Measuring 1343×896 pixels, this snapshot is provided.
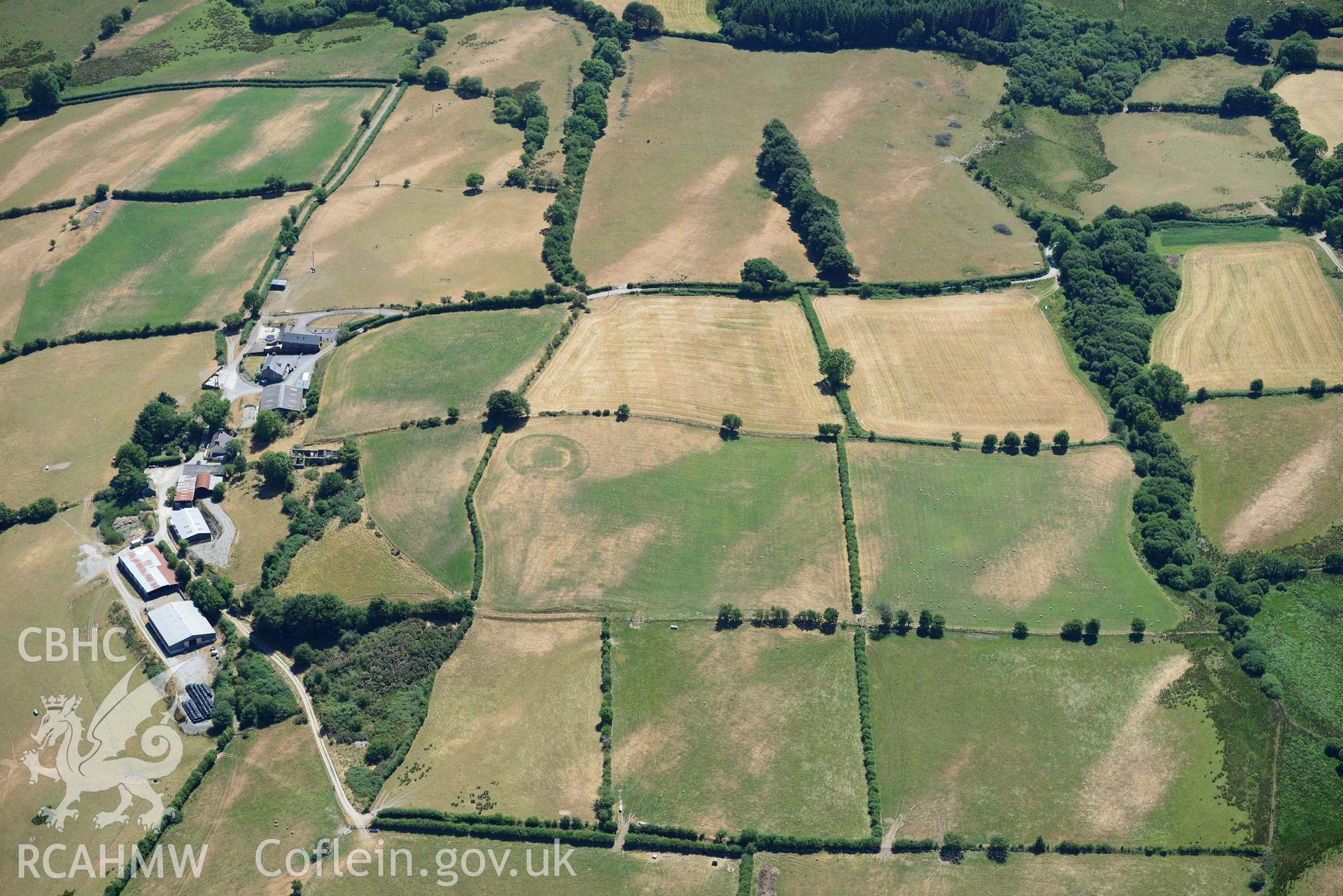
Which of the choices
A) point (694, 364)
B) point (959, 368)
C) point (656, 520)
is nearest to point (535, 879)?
point (656, 520)

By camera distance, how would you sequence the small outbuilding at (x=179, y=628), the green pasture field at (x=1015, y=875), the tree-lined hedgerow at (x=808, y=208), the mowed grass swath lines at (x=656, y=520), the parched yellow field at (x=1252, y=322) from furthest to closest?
the tree-lined hedgerow at (x=808, y=208) → the parched yellow field at (x=1252, y=322) → the mowed grass swath lines at (x=656, y=520) → the small outbuilding at (x=179, y=628) → the green pasture field at (x=1015, y=875)

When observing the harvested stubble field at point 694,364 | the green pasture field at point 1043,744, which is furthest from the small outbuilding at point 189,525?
the green pasture field at point 1043,744

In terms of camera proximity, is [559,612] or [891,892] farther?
[559,612]

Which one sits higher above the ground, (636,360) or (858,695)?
(636,360)

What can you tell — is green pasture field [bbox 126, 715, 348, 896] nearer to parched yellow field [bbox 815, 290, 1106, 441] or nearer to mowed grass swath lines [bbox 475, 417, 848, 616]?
mowed grass swath lines [bbox 475, 417, 848, 616]

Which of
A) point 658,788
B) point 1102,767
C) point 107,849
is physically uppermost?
point 107,849

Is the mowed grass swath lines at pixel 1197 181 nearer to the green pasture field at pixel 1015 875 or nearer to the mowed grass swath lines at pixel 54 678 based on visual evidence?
the green pasture field at pixel 1015 875

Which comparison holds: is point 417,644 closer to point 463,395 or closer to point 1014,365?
point 463,395

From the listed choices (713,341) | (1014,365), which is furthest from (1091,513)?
(713,341)
